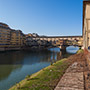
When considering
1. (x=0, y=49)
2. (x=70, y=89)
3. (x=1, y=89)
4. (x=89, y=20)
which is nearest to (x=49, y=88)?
(x=70, y=89)

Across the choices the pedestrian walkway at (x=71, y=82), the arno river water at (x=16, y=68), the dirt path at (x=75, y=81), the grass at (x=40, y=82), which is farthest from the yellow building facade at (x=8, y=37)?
the pedestrian walkway at (x=71, y=82)

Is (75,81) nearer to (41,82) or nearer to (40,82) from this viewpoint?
(41,82)

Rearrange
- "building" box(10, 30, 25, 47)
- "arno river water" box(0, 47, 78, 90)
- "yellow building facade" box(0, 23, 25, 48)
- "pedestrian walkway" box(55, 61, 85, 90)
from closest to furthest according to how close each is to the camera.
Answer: "pedestrian walkway" box(55, 61, 85, 90)
"arno river water" box(0, 47, 78, 90)
"yellow building facade" box(0, 23, 25, 48)
"building" box(10, 30, 25, 47)

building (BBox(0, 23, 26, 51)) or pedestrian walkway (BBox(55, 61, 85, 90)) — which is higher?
building (BBox(0, 23, 26, 51))

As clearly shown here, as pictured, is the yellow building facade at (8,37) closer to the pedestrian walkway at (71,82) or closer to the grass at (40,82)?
the grass at (40,82)

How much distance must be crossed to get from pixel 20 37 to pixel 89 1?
101 meters

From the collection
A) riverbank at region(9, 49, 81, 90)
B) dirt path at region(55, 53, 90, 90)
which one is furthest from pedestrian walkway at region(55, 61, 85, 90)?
riverbank at region(9, 49, 81, 90)

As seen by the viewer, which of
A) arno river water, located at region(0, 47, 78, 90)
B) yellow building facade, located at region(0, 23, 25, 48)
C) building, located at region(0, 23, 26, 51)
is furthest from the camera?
yellow building facade, located at region(0, 23, 25, 48)

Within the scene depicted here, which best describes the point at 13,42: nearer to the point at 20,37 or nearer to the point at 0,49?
the point at 20,37

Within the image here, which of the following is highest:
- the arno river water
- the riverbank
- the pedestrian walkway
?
the pedestrian walkway

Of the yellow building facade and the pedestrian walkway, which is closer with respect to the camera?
the pedestrian walkway

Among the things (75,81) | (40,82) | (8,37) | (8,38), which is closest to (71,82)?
(75,81)

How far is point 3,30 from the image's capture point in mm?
89062

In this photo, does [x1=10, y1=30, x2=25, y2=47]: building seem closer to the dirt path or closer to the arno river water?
the arno river water
